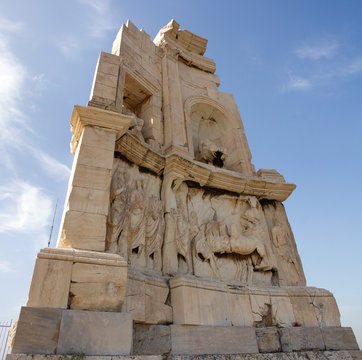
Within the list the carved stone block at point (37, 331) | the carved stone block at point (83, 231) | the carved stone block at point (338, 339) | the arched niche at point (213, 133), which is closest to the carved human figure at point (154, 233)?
the carved stone block at point (83, 231)

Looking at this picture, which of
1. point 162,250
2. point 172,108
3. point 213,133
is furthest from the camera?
point 213,133

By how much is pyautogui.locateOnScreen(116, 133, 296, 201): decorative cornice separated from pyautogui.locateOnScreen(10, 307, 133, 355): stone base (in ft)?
10.5

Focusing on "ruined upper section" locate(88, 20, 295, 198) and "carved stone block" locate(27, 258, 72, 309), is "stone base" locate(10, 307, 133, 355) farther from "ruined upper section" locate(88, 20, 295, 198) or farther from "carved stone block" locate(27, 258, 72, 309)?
"ruined upper section" locate(88, 20, 295, 198)

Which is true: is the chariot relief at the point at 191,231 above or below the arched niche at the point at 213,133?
below

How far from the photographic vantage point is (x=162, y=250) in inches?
218

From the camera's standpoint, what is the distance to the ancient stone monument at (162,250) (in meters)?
3.39

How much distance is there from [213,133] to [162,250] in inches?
205

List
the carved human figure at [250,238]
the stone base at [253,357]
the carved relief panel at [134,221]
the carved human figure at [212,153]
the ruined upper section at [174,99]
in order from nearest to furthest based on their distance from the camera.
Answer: the stone base at [253,357]
the carved relief panel at [134,221]
the carved human figure at [250,238]
the ruined upper section at [174,99]
the carved human figure at [212,153]

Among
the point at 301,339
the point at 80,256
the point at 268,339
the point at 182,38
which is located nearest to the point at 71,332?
the point at 80,256

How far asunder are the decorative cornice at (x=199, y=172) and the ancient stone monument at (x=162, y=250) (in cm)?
2

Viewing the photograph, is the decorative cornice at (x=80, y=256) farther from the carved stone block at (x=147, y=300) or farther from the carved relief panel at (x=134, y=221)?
the carved relief panel at (x=134, y=221)

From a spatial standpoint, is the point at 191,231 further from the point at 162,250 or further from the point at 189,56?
the point at 189,56

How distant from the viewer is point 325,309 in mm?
5887

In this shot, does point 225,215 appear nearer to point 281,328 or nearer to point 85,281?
point 281,328
